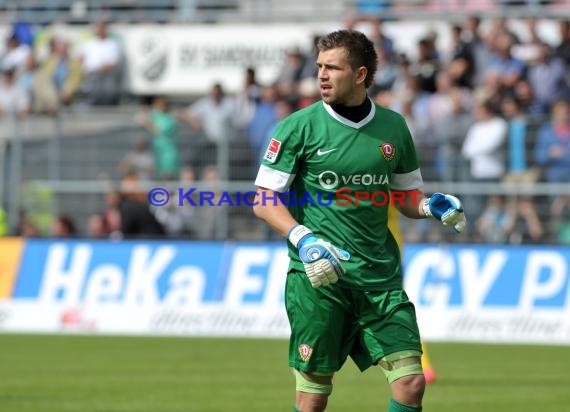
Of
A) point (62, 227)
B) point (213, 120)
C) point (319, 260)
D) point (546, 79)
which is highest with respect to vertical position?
point (319, 260)

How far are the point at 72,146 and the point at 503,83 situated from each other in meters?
7.79

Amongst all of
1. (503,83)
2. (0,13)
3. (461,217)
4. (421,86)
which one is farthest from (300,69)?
(461,217)

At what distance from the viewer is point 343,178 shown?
781cm

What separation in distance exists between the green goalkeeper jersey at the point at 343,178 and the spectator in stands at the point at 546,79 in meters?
14.2

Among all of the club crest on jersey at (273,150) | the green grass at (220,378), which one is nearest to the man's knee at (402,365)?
the club crest on jersey at (273,150)

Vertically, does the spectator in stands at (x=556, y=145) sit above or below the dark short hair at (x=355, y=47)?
below

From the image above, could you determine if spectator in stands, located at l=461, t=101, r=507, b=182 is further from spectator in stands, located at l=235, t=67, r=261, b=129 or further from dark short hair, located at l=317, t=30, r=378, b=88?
dark short hair, located at l=317, t=30, r=378, b=88

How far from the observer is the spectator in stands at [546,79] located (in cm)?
2159

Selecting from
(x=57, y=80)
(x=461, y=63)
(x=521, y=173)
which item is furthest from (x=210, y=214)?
(x=57, y=80)

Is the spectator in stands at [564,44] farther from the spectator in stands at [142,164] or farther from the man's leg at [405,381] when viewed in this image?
the man's leg at [405,381]

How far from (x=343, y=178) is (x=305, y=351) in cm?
107

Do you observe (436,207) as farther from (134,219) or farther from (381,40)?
(381,40)

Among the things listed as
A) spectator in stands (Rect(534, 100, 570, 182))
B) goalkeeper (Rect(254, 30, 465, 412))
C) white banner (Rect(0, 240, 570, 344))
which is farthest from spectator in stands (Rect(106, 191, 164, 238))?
goalkeeper (Rect(254, 30, 465, 412))

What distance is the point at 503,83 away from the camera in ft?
70.7
